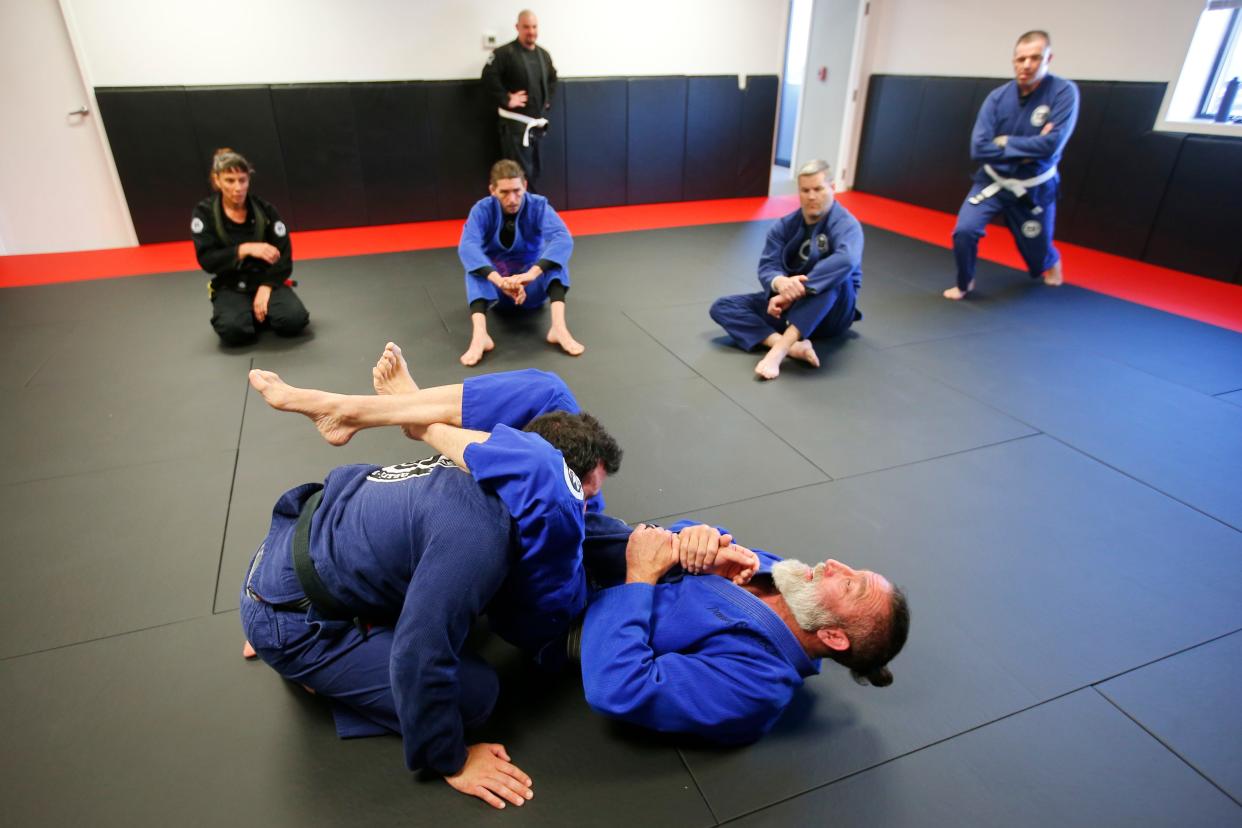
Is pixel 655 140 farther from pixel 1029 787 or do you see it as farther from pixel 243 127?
pixel 1029 787

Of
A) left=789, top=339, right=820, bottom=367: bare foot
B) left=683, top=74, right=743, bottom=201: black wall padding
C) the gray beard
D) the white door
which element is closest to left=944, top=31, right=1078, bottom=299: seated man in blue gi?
left=789, top=339, right=820, bottom=367: bare foot

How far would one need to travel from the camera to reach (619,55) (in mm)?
7289

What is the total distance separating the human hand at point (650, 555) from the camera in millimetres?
1800

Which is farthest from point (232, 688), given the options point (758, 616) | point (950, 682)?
point (950, 682)

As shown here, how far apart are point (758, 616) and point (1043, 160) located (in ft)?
15.7

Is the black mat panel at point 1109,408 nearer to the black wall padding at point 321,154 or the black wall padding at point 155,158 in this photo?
the black wall padding at point 321,154

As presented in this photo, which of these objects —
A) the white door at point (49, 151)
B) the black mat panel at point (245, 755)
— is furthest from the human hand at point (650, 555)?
the white door at point (49, 151)

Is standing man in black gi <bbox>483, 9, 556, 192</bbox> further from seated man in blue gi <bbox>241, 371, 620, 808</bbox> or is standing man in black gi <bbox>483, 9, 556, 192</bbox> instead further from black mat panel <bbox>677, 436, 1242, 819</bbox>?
seated man in blue gi <bbox>241, 371, 620, 808</bbox>

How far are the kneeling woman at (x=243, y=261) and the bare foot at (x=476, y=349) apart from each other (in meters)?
1.15

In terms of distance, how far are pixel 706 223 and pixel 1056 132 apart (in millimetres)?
3178

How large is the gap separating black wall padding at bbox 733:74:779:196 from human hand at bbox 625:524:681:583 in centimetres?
724

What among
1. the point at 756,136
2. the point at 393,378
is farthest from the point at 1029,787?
the point at 756,136

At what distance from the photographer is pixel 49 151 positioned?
19.0 ft

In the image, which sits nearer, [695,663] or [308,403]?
[695,663]
